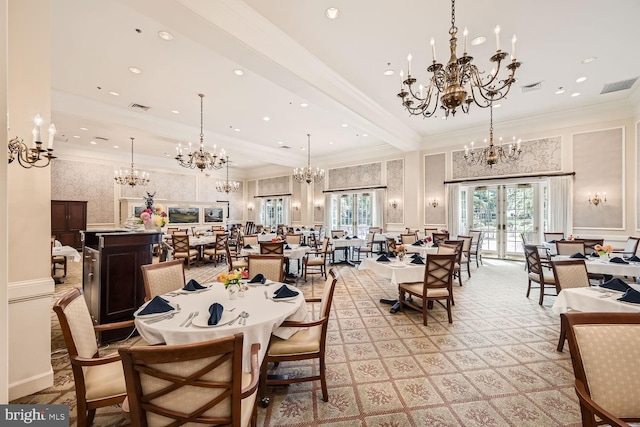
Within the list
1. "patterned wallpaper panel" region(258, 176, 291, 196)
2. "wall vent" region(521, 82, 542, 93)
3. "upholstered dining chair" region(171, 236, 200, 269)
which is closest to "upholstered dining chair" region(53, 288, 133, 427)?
"upholstered dining chair" region(171, 236, 200, 269)

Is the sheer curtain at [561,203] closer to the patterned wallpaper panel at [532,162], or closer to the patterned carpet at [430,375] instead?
the patterned wallpaper panel at [532,162]

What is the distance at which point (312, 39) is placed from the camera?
13.5 ft

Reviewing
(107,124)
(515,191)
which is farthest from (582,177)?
(107,124)

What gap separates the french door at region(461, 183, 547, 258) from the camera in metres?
8.46

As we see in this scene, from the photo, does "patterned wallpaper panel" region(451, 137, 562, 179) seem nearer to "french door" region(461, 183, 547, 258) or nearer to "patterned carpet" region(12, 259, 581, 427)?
"french door" region(461, 183, 547, 258)

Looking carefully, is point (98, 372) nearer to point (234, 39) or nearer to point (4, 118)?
point (4, 118)

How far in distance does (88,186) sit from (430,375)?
1335 cm

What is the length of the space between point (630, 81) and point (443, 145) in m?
4.34

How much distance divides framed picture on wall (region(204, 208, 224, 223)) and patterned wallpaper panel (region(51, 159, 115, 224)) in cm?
379

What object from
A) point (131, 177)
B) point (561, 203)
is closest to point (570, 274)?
point (561, 203)

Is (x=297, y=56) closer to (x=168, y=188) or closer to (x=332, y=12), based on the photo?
(x=332, y=12)

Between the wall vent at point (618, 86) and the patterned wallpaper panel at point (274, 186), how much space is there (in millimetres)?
11652

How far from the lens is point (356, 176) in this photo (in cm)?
1171

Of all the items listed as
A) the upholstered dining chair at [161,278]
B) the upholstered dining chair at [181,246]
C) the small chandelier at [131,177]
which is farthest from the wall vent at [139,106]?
the upholstered dining chair at [161,278]
